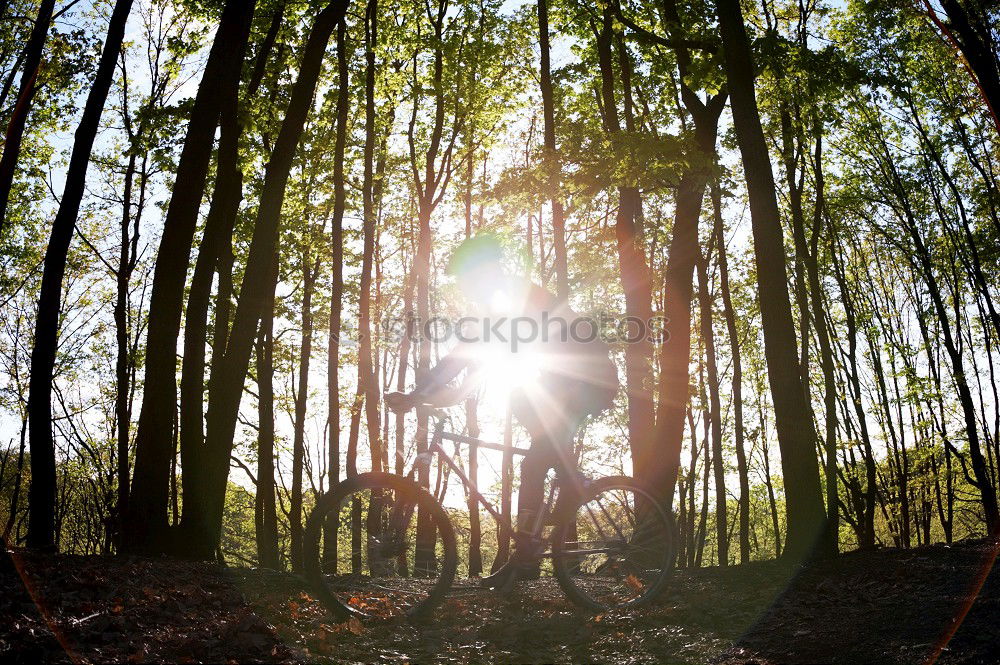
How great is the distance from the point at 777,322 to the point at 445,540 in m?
4.34

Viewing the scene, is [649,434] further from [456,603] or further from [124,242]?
[124,242]

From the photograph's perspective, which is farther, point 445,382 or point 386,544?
point 386,544

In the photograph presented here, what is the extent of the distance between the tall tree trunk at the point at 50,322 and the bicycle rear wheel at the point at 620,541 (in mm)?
5390

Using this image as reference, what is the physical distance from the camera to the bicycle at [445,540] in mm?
4875

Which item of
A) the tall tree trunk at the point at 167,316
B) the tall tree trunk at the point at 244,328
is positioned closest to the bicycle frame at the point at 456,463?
the tall tree trunk at the point at 167,316

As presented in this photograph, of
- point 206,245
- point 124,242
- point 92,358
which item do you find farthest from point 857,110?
point 92,358

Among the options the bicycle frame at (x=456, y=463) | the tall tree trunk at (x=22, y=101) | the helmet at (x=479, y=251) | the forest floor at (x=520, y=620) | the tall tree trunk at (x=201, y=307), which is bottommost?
the forest floor at (x=520, y=620)

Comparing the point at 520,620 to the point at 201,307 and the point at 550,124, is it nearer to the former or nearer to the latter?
the point at 201,307

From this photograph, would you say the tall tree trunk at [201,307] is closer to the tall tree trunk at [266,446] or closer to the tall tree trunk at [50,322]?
the tall tree trunk at [50,322]

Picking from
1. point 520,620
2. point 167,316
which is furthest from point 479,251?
point 520,620

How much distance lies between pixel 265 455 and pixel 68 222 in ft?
26.8

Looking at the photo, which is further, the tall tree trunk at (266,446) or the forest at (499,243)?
the tall tree trunk at (266,446)

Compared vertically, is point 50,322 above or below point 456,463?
above

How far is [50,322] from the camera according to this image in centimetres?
812
